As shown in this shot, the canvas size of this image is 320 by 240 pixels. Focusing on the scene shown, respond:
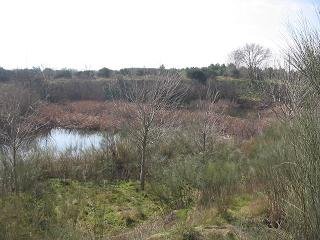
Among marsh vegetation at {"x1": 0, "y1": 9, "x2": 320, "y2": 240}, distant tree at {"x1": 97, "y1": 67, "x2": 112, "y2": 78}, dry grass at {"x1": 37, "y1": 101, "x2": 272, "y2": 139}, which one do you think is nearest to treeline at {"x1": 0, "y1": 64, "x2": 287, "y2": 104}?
dry grass at {"x1": 37, "y1": 101, "x2": 272, "y2": 139}

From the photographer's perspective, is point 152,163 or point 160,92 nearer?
point 160,92

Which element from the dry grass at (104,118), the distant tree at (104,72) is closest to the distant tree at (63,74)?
the distant tree at (104,72)

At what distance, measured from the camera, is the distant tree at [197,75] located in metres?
42.0

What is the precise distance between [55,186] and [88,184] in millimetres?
1317

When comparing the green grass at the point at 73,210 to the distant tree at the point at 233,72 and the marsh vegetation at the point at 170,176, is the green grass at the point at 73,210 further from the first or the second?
the distant tree at the point at 233,72

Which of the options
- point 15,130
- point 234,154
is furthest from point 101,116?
point 15,130

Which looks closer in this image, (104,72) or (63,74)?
(63,74)

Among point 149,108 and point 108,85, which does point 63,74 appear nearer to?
point 108,85

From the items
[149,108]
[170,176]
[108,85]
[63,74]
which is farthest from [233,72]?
[170,176]

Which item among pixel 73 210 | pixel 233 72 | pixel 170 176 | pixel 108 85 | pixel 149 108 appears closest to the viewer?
pixel 73 210

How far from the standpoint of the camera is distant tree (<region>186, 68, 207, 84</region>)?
41969mm

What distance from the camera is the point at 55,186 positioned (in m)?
14.1

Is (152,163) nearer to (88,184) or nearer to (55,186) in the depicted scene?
(88,184)

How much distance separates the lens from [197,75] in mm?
42156
